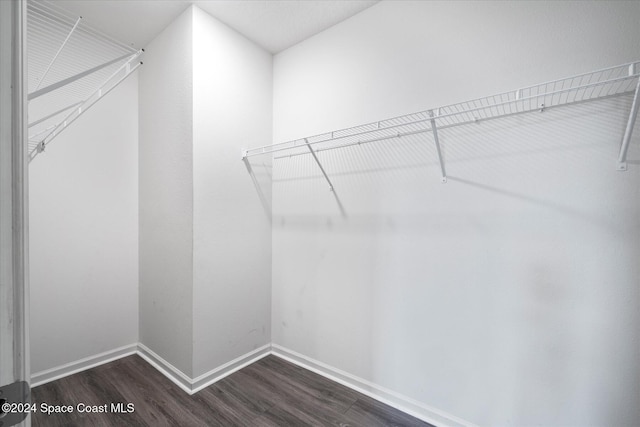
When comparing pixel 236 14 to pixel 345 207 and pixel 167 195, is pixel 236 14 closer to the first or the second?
pixel 167 195

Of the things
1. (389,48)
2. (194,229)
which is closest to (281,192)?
(194,229)

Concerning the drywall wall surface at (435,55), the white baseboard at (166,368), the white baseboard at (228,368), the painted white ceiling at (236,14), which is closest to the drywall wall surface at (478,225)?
the drywall wall surface at (435,55)

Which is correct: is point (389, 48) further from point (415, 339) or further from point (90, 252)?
point (90, 252)

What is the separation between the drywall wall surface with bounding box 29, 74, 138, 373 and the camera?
1927mm

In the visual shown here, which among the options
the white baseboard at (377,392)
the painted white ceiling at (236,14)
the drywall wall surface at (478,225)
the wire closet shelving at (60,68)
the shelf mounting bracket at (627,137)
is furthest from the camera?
the painted white ceiling at (236,14)

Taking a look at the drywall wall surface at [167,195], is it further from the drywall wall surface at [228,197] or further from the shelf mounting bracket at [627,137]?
the shelf mounting bracket at [627,137]

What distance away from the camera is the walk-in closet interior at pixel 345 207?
1232 millimetres

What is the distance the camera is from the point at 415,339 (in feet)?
→ 5.47

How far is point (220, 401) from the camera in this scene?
1753mm

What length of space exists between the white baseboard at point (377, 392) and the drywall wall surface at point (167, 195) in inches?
31.2

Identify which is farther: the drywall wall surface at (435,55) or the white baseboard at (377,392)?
the white baseboard at (377,392)

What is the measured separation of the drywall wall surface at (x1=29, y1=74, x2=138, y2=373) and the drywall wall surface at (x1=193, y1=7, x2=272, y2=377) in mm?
899

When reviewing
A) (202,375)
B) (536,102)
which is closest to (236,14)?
(536,102)

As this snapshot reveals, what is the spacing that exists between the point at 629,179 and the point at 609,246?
29cm
